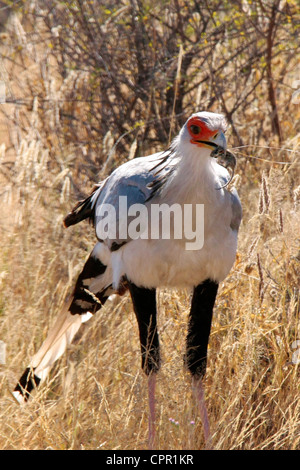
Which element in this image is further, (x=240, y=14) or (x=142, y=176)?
(x=240, y=14)

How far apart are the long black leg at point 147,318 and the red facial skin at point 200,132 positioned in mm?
682

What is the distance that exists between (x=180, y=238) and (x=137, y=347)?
79 cm

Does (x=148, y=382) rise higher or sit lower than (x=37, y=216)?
lower

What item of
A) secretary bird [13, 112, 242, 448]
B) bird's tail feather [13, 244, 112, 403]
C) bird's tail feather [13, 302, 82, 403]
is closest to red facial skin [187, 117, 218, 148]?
secretary bird [13, 112, 242, 448]

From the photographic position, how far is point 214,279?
285 centimetres

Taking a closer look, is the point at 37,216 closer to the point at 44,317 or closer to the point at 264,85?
the point at 44,317

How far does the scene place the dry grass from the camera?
2.67m

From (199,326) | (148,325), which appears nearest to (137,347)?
(148,325)

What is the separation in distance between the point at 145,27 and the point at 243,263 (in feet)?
7.18

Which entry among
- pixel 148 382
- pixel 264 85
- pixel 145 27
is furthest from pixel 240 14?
pixel 148 382

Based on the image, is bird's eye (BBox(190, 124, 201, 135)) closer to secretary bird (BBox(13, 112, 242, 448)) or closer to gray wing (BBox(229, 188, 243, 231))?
secretary bird (BBox(13, 112, 242, 448))

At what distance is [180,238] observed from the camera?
2.73 metres

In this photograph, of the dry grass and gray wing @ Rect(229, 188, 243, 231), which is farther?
gray wing @ Rect(229, 188, 243, 231)

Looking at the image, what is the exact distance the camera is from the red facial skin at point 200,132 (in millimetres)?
2588
